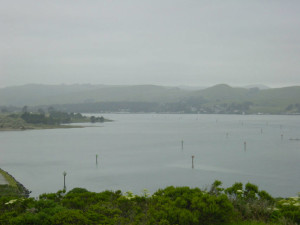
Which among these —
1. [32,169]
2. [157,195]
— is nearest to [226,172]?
[32,169]

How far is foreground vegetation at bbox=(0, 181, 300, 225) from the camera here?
10.1 metres

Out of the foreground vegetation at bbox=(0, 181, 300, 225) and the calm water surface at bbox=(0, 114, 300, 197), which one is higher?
the foreground vegetation at bbox=(0, 181, 300, 225)

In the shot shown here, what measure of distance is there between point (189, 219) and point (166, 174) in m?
40.8

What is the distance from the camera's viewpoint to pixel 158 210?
11031 mm

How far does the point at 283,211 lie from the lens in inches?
444

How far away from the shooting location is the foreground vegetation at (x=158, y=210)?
33.0 feet

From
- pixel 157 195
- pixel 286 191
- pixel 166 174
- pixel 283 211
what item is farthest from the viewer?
pixel 166 174

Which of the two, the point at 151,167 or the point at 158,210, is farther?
the point at 151,167

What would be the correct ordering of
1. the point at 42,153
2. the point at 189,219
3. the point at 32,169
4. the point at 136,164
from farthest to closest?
the point at 42,153 → the point at 136,164 → the point at 32,169 → the point at 189,219

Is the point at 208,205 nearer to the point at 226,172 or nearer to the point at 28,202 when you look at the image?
the point at 28,202

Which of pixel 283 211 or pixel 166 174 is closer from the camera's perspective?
pixel 283 211

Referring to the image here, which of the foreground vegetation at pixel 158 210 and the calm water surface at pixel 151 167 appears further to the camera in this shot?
the calm water surface at pixel 151 167

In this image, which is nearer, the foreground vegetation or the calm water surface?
the foreground vegetation

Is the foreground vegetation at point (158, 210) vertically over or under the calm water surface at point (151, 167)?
over
